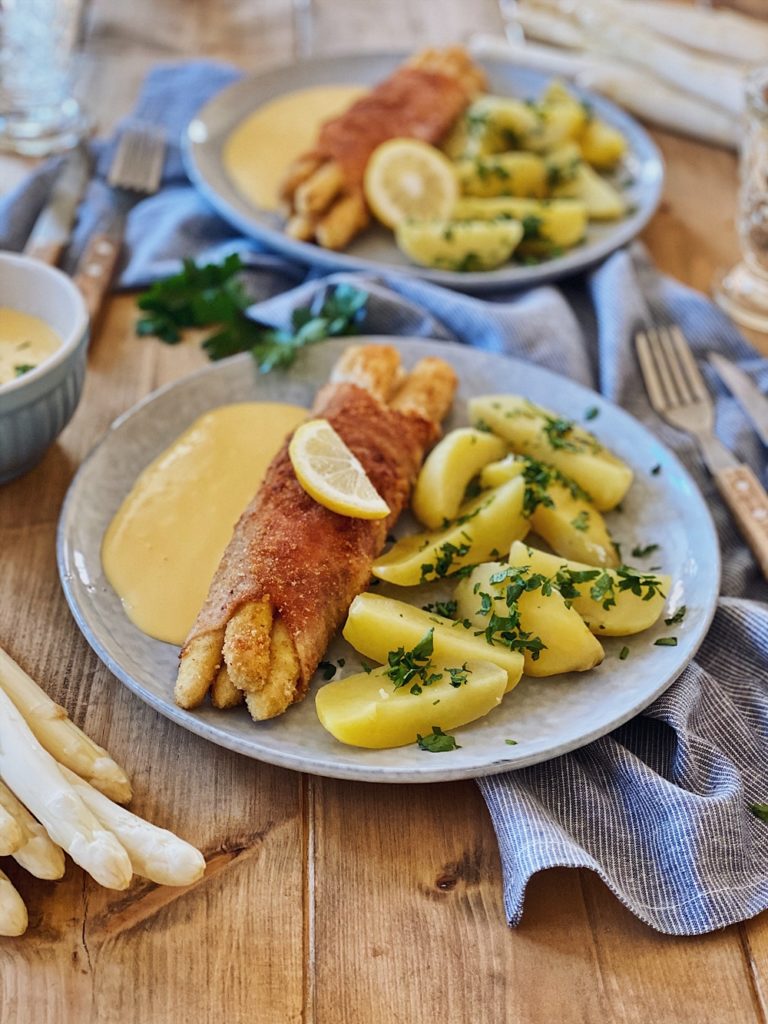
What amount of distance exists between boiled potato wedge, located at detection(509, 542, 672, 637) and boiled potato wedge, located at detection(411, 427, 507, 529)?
0.33 m

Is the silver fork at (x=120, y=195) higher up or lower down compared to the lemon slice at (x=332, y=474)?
lower down

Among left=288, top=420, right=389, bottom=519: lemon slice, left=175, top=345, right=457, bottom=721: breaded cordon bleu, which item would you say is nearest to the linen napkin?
left=175, top=345, right=457, bottom=721: breaded cordon bleu

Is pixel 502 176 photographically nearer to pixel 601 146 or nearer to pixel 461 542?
pixel 601 146

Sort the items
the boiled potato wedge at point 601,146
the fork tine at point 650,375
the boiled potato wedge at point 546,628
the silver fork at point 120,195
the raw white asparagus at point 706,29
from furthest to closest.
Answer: the raw white asparagus at point 706,29, the boiled potato wedge at point 601,146, the silver fork at point 120,195, the fork tine at point 650,375, the boiled potato wedge at point 546,628

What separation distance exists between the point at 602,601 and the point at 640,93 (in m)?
3.34

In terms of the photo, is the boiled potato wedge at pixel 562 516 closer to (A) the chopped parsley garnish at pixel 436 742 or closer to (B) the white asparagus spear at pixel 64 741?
(A) the chopped parsley garnish at pixel 436 742

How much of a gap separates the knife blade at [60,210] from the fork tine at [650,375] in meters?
2.06

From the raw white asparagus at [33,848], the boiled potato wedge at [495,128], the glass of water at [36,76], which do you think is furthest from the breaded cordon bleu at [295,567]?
the glass of water at [36,76]

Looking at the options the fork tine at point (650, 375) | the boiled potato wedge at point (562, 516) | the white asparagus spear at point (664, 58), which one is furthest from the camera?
A: the white asparagus spear at point (664, 58)

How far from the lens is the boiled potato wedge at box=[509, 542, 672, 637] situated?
8.49 feet

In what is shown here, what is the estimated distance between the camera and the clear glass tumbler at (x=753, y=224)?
3.87 metres

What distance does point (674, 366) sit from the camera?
372 centimetres

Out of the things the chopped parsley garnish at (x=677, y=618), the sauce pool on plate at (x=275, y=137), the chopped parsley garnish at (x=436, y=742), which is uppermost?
the chopped parsley garnish at (x=677, y=618)

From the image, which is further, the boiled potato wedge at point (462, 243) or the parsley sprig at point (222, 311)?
the boiled potato wedge at point (462, 243)
